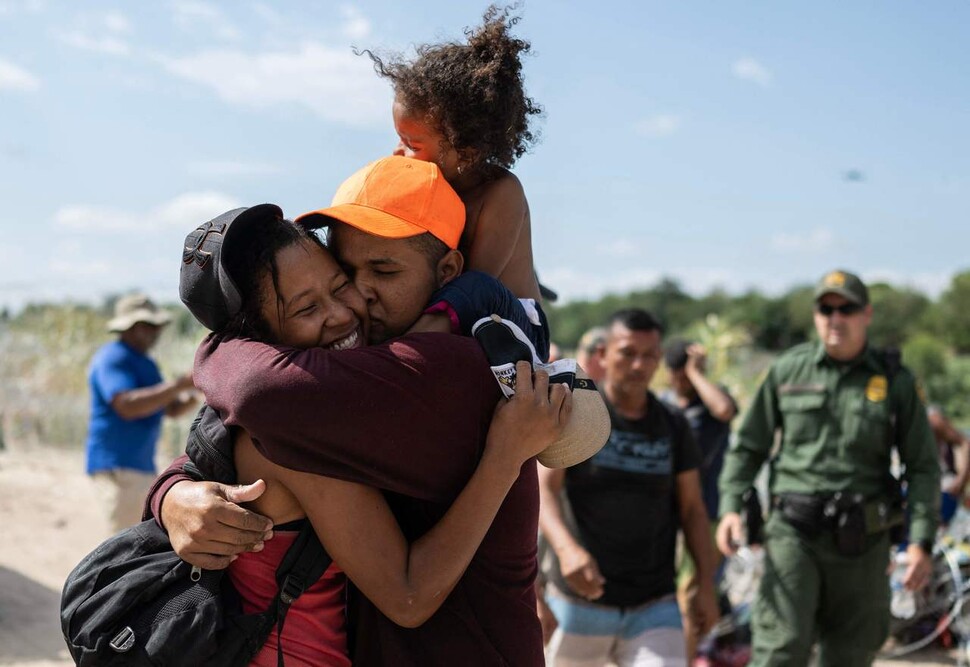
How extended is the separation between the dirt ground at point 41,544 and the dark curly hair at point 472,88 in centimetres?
532

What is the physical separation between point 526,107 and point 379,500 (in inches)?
44.4

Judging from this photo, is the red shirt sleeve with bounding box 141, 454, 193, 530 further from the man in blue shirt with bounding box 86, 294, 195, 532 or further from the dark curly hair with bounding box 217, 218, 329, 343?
the man in blue shirt with bounding box 86, 294, 195, 532

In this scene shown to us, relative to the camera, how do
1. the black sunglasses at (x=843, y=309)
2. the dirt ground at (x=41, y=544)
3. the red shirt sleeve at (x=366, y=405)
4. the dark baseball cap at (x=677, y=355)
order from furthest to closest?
the dark baseball cap at (x=677, y=355)
the dirt ground at (x=41, y=544)
the black sunglasses at (x=843, y=309)
the red shirt sleeve at (x=366, y=405)

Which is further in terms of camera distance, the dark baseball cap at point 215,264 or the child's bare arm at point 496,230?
the child's bare arm at point 496,230

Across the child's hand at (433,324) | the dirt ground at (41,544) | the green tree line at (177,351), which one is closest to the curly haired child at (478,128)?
the child's hand at (433,324)

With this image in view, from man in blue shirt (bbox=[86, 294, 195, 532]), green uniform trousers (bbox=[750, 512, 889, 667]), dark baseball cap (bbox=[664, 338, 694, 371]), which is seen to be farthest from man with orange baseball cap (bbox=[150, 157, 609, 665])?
dark baseball cap (bbox=[664, 338, 694, 371])

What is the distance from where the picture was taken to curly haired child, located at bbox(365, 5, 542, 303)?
2275 millimetres

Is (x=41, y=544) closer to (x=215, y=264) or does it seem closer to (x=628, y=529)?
(x=628, y=529)

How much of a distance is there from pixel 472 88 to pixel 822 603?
371 centimetres

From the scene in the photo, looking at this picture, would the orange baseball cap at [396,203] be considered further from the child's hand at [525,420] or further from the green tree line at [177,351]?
the green tree line at [177,351]

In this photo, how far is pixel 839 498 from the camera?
15.9 ft

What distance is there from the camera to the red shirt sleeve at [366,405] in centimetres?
171

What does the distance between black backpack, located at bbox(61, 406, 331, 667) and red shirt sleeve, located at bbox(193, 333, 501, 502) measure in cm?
15

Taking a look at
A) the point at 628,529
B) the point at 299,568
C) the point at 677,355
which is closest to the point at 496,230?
the point at 299,568
